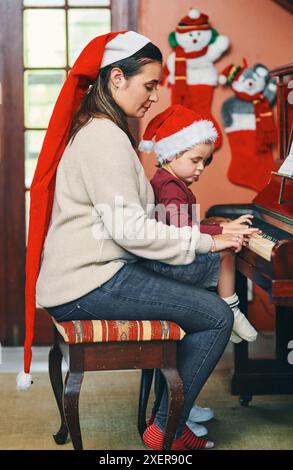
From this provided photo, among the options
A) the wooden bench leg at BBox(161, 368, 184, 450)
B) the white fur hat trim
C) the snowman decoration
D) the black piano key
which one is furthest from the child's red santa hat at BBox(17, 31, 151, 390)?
the snowman decoration

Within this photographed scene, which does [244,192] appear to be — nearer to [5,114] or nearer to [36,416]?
→ [5,114]

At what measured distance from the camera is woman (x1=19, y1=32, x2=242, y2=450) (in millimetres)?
2535

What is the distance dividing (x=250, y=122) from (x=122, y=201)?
1.83m

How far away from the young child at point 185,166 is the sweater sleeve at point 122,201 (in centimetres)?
25

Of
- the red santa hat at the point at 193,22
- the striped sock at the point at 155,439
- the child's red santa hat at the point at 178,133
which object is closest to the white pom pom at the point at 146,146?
the child's red santa hat at the point at 178,133

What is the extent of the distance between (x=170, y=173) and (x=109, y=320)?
0.60 m

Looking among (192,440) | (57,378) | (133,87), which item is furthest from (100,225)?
(192,440)

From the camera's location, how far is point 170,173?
2910 millimetres

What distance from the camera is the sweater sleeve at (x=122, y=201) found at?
98.7 inches

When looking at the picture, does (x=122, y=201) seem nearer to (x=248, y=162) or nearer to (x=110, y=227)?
(x=110, y=227)

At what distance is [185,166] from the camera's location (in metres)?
2.89

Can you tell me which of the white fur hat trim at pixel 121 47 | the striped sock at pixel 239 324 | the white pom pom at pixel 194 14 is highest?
Answer: the white pom pom at pixel 194 14

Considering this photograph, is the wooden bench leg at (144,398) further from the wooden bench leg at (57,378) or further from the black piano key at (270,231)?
the black piano key at (270,231)

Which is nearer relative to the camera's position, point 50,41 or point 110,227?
point 110,227
